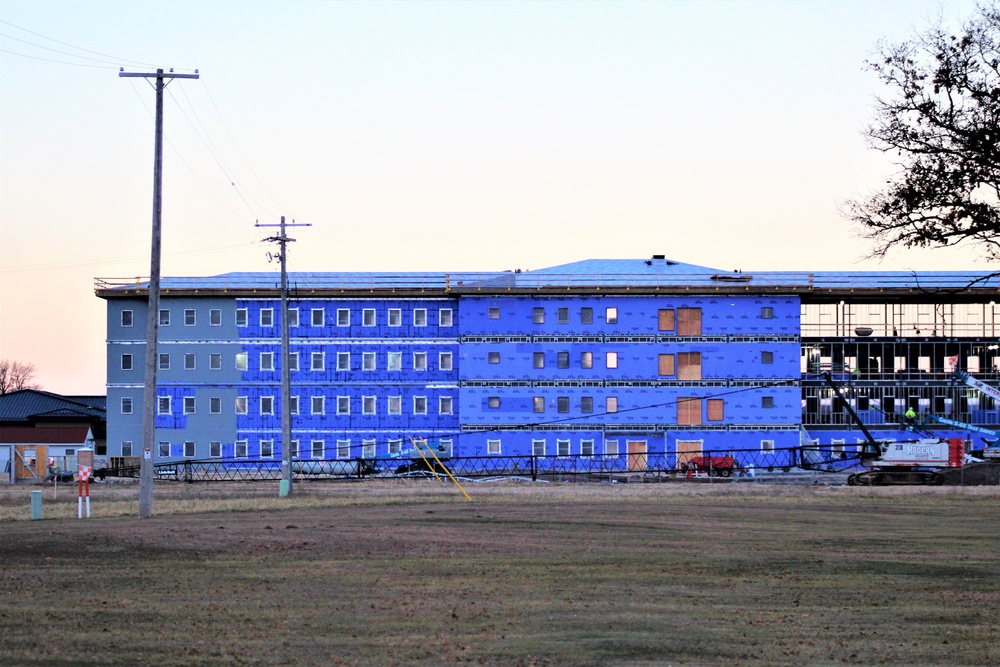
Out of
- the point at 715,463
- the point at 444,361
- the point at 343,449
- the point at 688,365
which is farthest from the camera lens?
the point at 444,361

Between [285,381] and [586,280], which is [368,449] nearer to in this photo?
[586,280]

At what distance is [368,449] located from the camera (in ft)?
271

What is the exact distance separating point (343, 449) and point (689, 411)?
21.6 metres

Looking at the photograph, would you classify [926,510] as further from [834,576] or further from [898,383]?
[898,383]

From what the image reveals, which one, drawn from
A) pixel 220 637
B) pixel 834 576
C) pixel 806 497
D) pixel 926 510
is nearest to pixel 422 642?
pixel 220 637

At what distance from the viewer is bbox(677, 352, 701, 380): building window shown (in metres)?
81.4

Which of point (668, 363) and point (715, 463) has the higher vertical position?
point (668, 363)

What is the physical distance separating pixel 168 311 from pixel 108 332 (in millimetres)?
4089

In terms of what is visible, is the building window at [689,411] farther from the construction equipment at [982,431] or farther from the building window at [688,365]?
the construction equipment at [982,431]

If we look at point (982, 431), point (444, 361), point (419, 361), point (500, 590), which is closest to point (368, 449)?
point (419, 361)

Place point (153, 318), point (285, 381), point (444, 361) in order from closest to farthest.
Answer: point (153, 318)
point (285, 381)
point (444, 361)

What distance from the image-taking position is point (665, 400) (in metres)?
81.4

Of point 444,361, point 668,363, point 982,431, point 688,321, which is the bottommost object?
point 982,431

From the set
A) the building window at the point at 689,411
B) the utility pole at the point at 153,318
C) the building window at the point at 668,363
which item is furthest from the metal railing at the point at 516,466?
the utility pole at the point at 153,318
